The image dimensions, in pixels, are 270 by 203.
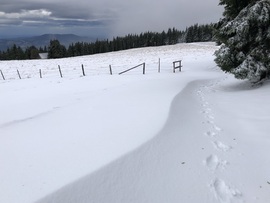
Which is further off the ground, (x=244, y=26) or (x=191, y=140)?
(x=244, y=26)

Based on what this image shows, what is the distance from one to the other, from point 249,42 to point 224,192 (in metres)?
10.8

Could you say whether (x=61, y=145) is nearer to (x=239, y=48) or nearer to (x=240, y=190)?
(x=240, y=190)

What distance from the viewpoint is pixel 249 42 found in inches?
512

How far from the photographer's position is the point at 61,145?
17.6 feet

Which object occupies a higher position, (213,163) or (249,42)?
(249,42)

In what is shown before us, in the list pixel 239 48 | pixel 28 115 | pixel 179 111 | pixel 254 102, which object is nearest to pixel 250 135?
pixel 179 111

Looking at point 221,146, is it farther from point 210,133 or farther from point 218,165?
point 218,165

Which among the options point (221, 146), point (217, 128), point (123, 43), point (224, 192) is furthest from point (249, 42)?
point (123, 43)

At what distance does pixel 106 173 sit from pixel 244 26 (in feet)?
35.2

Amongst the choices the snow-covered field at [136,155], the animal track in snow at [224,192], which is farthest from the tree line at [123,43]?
the animal track in snow at [224,192]

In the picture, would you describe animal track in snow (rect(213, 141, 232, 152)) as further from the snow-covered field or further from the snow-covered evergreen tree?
the snow-covered evergreen tree

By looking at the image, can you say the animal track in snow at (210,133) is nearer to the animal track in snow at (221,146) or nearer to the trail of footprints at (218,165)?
the trail of footprints at (218,165)

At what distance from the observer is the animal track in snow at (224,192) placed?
13.0 ft

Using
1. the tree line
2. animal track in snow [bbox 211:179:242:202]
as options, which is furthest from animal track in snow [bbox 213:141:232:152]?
the tree line
